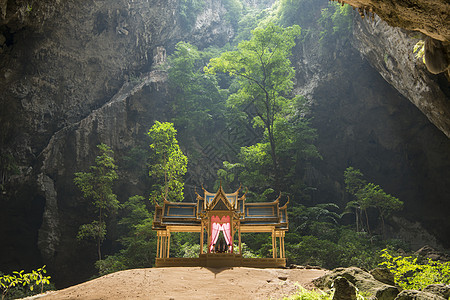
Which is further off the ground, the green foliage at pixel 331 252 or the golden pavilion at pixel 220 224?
the golden pavilion at pixel 220 224

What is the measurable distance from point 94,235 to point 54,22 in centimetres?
1435

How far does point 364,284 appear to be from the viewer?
262 inches

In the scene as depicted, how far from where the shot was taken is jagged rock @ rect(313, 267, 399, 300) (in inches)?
235

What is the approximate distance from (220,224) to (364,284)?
7.27m

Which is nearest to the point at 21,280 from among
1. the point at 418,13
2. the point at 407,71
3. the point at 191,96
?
the point at 418,13

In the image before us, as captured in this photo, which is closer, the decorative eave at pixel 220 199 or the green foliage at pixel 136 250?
the decorative eave at pixel 220 199

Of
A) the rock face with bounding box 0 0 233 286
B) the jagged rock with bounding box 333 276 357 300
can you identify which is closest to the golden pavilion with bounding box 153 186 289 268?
the jagged rock with bounding box 333 276 357 300

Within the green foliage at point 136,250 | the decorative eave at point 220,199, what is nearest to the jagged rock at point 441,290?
the decorative eave at point 220,199

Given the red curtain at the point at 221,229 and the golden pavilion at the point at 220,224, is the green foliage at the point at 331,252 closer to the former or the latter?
the golden pavilion at the point at 220,224

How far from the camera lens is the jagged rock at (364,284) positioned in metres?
5.96

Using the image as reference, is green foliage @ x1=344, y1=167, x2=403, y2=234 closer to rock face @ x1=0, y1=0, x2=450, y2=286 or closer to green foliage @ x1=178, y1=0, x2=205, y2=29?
rock face @ x1=0, y1=0, x2=450, y2=286

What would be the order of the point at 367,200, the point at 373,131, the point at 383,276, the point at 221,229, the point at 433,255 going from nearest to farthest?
the point at 383,276 → the point at 221,229 → the point at 433,255 → the point at 367,200 → the point at 373,131

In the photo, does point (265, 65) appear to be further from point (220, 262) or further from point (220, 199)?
point (220, 262)

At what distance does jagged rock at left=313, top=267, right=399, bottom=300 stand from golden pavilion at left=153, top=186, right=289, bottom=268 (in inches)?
180
